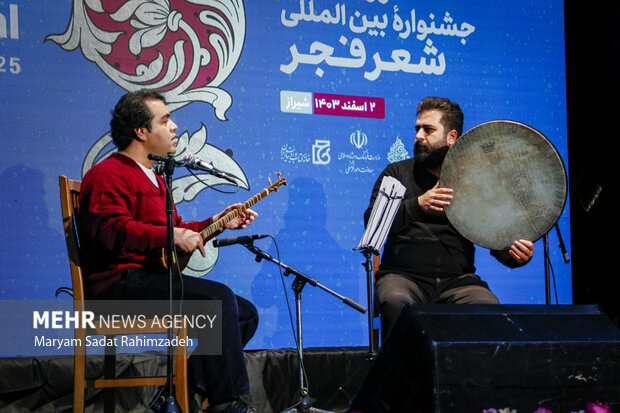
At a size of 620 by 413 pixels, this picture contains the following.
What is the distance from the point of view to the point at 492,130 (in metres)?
3.01

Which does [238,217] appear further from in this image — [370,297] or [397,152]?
[397,152]

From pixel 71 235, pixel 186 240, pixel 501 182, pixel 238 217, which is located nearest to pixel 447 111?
pixel 501 182

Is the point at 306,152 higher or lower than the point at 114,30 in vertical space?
lower

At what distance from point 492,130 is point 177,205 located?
1722mm

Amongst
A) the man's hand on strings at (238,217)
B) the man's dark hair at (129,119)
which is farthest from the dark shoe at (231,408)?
the man's dark hair at (129,119)

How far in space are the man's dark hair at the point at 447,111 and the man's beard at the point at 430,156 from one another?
Result: 0.45 feet

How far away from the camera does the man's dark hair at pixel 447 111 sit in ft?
11.4

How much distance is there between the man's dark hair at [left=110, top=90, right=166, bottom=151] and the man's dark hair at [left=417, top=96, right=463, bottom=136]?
1.38m

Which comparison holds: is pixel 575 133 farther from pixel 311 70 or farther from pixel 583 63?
pixel 311 70

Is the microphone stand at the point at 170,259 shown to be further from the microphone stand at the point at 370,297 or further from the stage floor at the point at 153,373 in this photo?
the microphone stand at the point at 370,297

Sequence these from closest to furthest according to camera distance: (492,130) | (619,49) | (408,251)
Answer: (492,130), (408,251), (619,49)

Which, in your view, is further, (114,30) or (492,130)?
(114,30)

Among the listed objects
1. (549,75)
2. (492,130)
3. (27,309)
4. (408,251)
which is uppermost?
(549,75)

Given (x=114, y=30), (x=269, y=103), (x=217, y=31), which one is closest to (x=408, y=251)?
(x=269, y=103)
